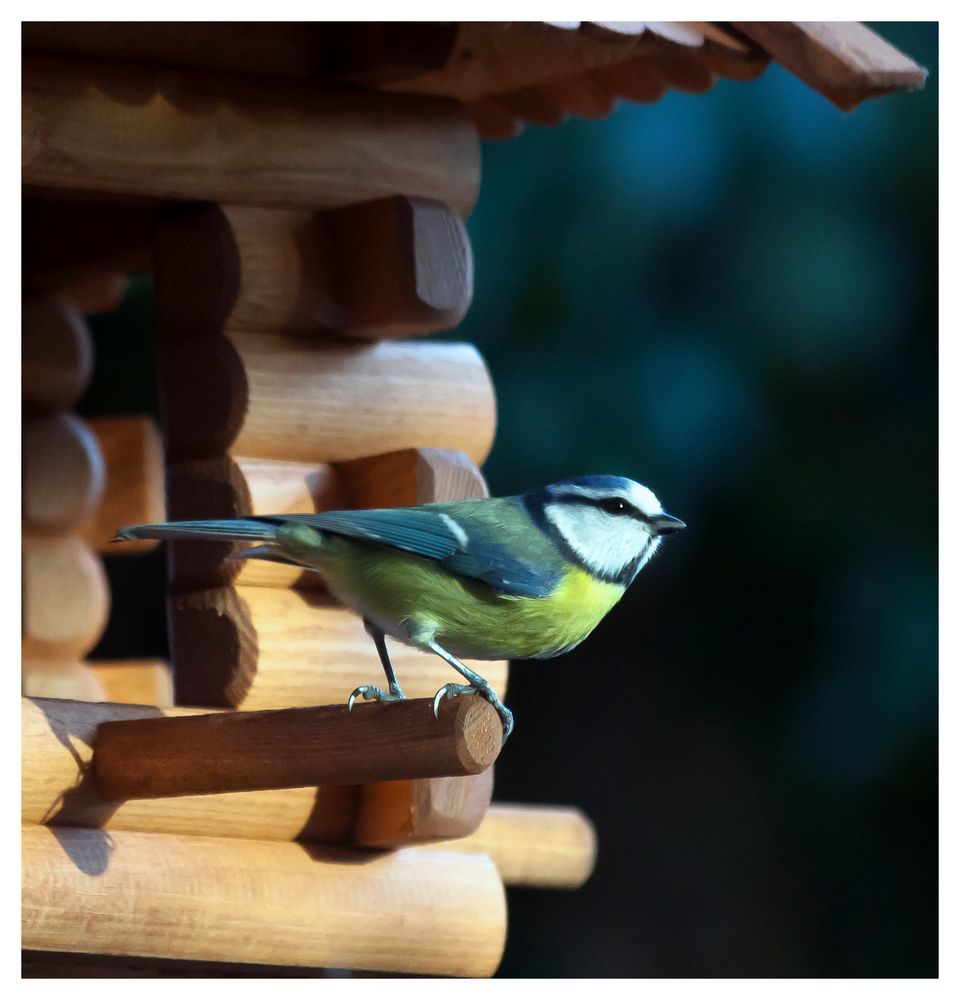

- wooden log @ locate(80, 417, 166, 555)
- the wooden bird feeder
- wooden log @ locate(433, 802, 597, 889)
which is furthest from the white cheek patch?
wooden log @ locate(80, 417, 166, 555)

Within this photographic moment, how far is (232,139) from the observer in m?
2.93

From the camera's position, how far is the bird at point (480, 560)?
246cm

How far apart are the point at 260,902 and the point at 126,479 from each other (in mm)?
1616

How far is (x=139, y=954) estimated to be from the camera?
2.74 m

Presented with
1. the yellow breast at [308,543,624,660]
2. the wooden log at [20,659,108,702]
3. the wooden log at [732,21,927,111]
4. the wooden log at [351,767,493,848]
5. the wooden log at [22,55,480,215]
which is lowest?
the wooden log at [20,659,108,702]

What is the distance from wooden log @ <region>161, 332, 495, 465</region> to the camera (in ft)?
9.58

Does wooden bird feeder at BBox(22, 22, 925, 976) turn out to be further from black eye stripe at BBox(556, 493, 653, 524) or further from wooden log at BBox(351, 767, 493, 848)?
black eye stripe at BBox(556, 493, 653, 524)

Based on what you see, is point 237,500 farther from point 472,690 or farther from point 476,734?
point 476,734

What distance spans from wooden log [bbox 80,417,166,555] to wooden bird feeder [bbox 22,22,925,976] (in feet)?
3.99

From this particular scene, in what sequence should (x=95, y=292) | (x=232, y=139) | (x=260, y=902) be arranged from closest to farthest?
(x=260, y=902)
(x=232, y=139)
(x=95, y=292)

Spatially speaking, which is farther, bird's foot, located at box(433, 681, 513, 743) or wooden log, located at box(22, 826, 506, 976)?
wooden log, located at box(22, 826, 506, 976)

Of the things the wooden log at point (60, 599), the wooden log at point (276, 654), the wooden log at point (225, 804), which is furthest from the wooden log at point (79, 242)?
the wooden log at point (225, 804)

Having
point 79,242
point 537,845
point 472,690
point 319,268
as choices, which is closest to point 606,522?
point 472,690
